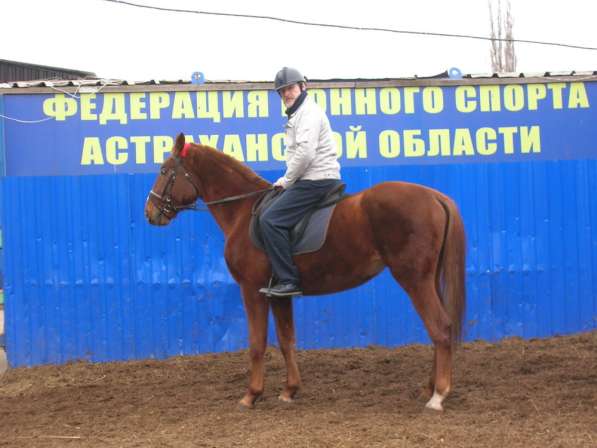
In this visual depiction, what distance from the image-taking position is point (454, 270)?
19.5 ft

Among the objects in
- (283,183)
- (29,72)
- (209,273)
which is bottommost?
(209,273)

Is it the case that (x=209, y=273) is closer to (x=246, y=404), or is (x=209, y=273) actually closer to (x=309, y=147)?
(x=246, y=404)

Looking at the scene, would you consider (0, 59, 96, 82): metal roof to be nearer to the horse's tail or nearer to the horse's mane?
the horse's mane

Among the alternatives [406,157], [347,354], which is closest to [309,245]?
[347,354]

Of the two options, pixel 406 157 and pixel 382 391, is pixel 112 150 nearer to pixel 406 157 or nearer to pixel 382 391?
pixel 406 157

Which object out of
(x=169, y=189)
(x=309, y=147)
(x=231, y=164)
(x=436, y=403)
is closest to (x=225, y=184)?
(x=231, y=164)

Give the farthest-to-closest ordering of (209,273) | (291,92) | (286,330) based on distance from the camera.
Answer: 1. (209,273)
2. (286,330)
3. (291,92)

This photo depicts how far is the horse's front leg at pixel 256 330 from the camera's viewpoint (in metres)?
6.41

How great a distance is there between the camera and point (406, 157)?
32.9 ft

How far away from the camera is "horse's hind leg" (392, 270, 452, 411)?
584 cm

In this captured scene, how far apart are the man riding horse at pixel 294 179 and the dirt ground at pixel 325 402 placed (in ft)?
3.82

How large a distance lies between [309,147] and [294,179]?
313 mm

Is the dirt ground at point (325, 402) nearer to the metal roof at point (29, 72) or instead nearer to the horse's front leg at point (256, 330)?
the horse's front leg at point (256, 330)

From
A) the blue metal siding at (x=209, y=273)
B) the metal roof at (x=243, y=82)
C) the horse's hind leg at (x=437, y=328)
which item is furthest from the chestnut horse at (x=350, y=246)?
the metal roof at (x=243, y=82)
